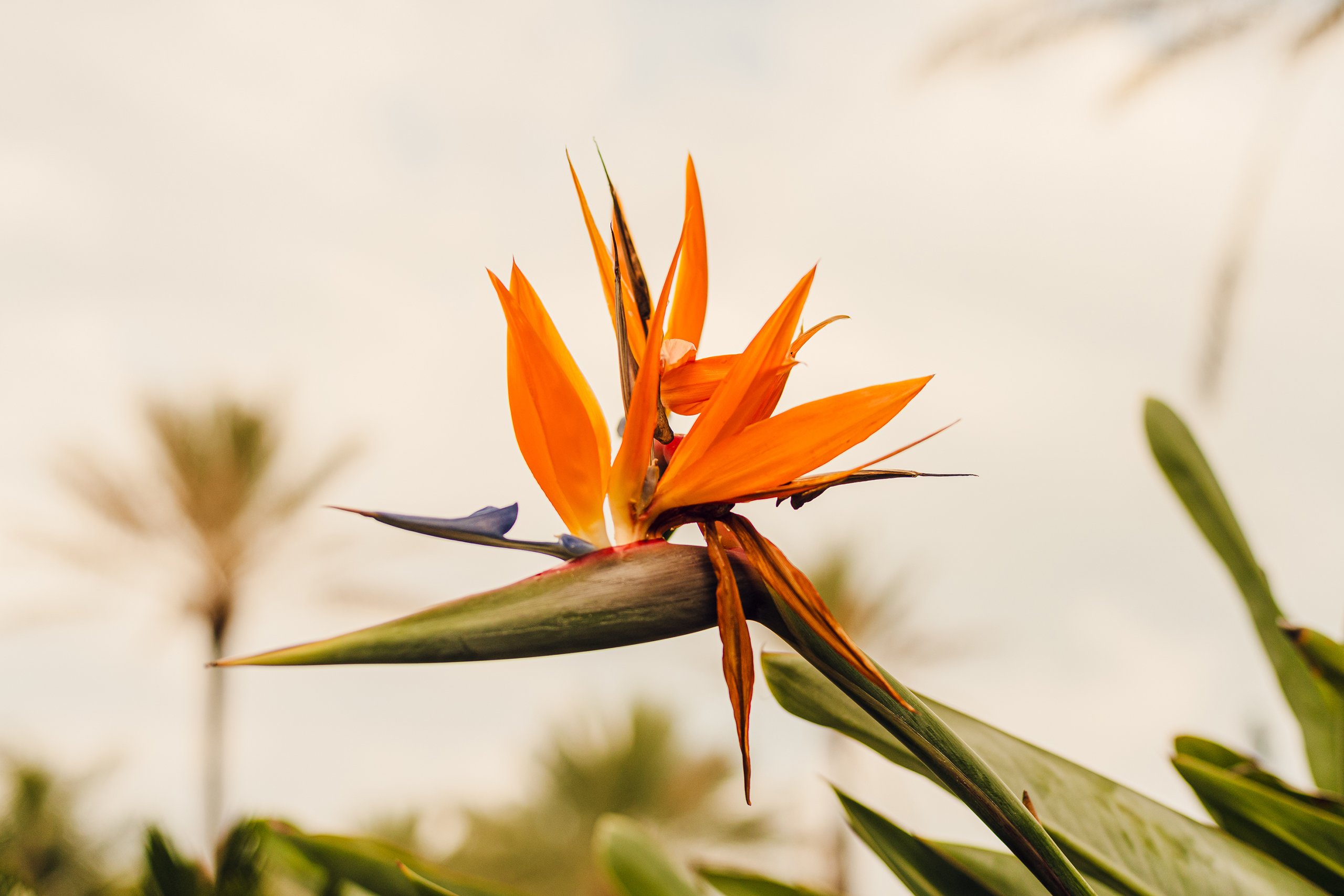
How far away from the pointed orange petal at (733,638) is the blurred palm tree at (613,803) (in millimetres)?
7449

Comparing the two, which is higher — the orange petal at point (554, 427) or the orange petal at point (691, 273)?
the orange petal at point (691, 273)

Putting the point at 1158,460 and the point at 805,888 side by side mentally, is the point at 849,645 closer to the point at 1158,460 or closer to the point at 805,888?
the point at 805,888

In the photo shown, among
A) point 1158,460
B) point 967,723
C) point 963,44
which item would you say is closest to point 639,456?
point 967,723

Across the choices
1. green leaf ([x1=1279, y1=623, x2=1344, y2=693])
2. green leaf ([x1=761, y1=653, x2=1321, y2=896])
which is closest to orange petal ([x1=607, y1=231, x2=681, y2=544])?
green leaf ([x1=761, y1=653, x2=1321, y2=896])

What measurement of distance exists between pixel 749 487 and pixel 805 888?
44 cm

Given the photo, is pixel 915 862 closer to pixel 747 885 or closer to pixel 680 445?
pixel 747 885

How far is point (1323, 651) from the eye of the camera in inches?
29.1

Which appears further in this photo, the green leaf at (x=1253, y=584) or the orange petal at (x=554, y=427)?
the green leaf at (x=1253, y=584)

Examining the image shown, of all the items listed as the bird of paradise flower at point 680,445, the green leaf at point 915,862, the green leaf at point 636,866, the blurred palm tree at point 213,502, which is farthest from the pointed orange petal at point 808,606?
the blurred palm tree at point 213,502

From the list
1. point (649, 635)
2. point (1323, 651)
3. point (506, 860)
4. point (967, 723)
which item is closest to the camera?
point (649, 635)

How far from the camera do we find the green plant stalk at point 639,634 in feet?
1.23

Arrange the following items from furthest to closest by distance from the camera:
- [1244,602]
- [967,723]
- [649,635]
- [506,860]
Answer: [506,860]
[1244,602]
[967,723]
[649,635]

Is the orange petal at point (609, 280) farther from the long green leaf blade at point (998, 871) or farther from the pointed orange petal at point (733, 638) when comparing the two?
the long green leaf blade at point (998, 871)

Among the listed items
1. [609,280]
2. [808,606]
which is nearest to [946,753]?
[808,606]
